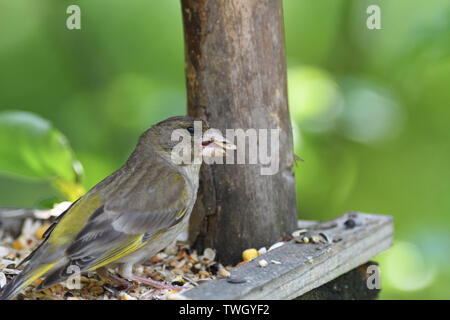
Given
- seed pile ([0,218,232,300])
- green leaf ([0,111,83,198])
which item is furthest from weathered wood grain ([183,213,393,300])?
green leaf ([0,111,83,198])

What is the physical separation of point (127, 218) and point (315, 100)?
6.69 feet

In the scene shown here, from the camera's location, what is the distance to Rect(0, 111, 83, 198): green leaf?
13.6 ft

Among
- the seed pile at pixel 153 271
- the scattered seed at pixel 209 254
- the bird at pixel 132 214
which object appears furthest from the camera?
the scattered seed at pixel 209 254

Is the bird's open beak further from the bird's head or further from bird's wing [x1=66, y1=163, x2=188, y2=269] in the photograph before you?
bird's wing [x1=66, y1=163, x2=188, y2=269]

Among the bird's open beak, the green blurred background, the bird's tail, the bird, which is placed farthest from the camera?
the green blurred background

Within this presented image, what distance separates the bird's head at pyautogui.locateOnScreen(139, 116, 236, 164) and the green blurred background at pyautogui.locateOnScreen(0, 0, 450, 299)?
89 centimetres

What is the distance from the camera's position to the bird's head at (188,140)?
3.59 m

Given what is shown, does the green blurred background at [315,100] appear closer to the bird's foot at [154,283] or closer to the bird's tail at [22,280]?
the bird's foot at [154,283]

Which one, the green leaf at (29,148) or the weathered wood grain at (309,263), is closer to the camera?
the weathered wood grain at (309,263)

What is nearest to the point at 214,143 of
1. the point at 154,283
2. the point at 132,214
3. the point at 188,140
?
the point at 188,140

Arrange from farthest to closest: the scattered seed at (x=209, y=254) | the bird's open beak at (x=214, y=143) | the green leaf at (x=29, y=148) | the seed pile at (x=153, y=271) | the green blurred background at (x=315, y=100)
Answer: the green blurred background at (x=315, y=100) → the green leaf at (x=29, y=148) → the scattered seed at (x=209, y=254) → the bird's open beak at (x=214, y=143) → the seed pile at (x=153, y=271)

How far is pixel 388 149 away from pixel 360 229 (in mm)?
1384

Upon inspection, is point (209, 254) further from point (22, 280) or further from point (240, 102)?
point (22, 280)

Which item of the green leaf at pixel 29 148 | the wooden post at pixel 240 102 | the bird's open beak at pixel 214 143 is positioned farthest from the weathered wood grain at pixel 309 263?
the green leaf at pixel 29 148
